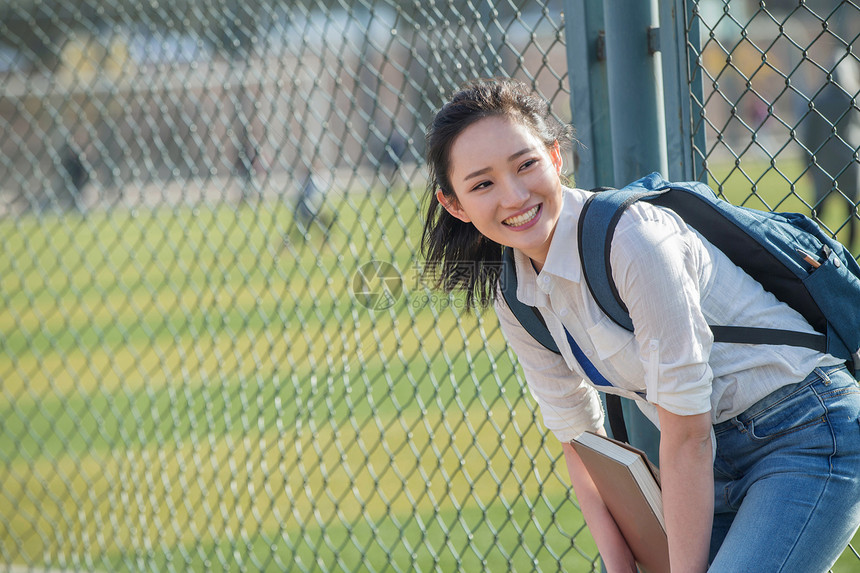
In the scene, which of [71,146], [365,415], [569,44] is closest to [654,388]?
[569,44]

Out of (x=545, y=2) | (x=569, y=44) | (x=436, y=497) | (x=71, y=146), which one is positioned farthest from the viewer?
(x=436, y=497)

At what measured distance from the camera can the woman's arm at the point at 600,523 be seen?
178cm

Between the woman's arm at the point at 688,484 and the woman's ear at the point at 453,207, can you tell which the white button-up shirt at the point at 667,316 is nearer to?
the woman's arm at the point at 688,484

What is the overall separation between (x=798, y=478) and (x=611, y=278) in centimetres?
50

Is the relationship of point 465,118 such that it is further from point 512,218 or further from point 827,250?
point 827,250

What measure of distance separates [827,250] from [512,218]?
2.02 ft

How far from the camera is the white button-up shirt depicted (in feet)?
4.68

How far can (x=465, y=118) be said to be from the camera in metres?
1.64

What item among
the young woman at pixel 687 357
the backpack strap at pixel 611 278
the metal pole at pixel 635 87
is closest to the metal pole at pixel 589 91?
the metal pole at pixel 635 87

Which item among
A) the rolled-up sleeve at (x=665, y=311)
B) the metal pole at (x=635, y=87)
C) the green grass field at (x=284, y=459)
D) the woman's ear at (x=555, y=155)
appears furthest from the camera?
the green grass field at (x=284, y=459)

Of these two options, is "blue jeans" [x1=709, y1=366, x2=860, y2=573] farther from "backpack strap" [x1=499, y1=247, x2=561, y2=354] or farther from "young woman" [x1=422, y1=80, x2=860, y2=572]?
"backpack strap" [x1=499, y1=247, x2=561, y2=354]

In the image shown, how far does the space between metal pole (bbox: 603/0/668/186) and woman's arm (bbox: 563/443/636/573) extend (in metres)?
0.69

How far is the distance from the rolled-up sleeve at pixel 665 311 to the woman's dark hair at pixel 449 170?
0.36m

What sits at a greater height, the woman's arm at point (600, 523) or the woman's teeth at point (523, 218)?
the woman's teeth at point (523, 218)
